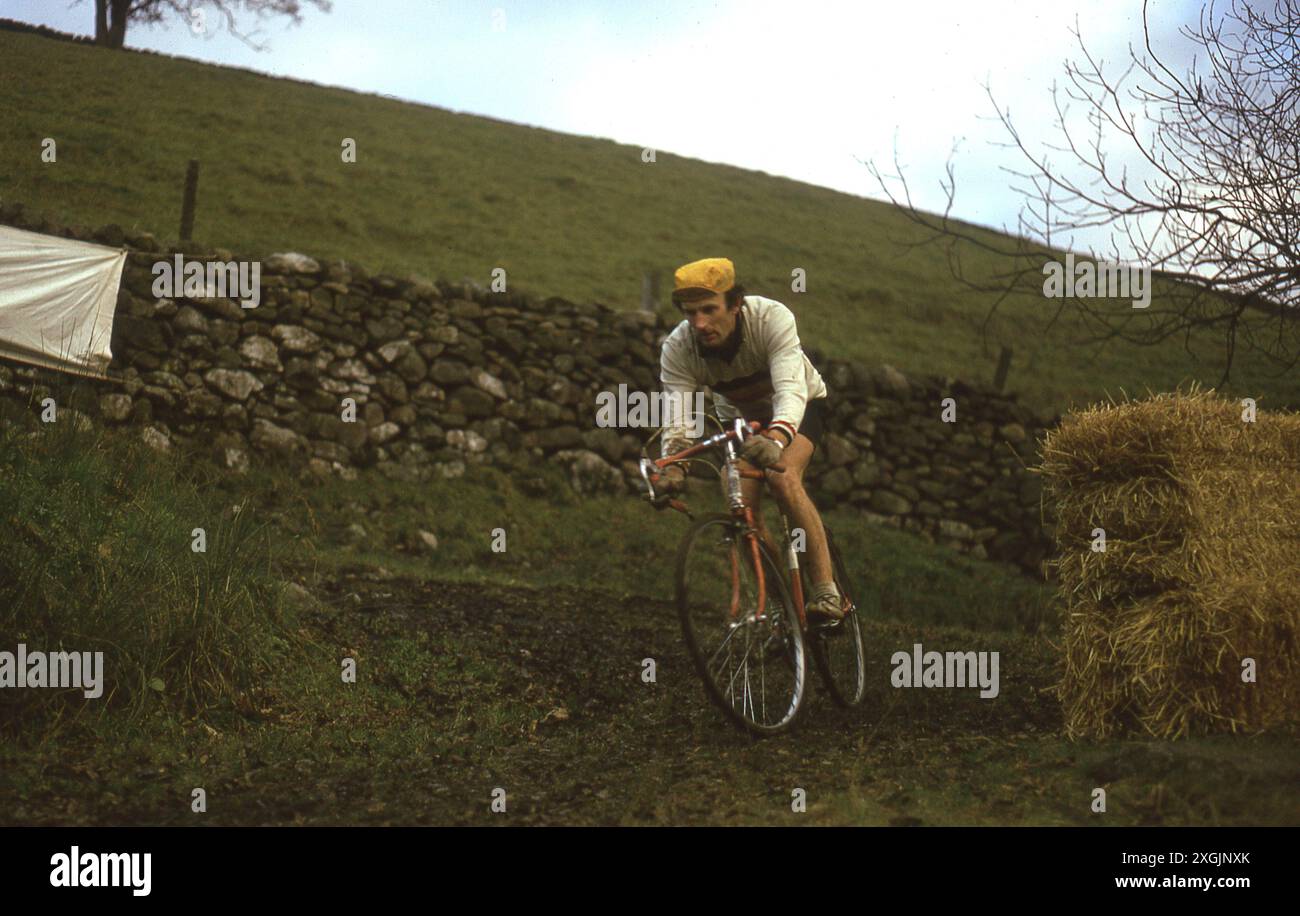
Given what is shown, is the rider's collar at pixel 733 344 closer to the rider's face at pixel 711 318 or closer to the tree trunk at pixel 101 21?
the rider's face at pixel 711 318

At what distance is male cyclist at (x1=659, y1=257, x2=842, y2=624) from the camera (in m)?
5.12

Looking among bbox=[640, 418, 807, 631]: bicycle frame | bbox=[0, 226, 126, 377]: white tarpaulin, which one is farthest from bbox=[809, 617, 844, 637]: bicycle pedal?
bbox=[0, 226, 126, 377]: white tarpaulin

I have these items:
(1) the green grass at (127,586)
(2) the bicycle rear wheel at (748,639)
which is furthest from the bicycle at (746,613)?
(1) the green grass at (127,586)

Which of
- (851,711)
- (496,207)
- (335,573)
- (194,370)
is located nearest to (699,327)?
(851,711)

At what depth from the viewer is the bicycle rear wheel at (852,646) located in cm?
558

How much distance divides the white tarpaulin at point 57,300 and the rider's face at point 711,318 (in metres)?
7.23

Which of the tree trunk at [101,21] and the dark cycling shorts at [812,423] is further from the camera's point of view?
the tree trunk at [101,21]

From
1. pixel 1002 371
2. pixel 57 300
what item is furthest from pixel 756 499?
pixel 1002 371

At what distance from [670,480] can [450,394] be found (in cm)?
814

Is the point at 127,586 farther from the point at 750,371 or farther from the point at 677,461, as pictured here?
the point at 750,371

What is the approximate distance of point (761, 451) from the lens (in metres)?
4.77

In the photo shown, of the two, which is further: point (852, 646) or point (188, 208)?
point (188, 208)

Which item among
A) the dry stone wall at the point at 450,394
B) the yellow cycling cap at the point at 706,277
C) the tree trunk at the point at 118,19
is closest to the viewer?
the yellow cycling cap at the point at 706,277
